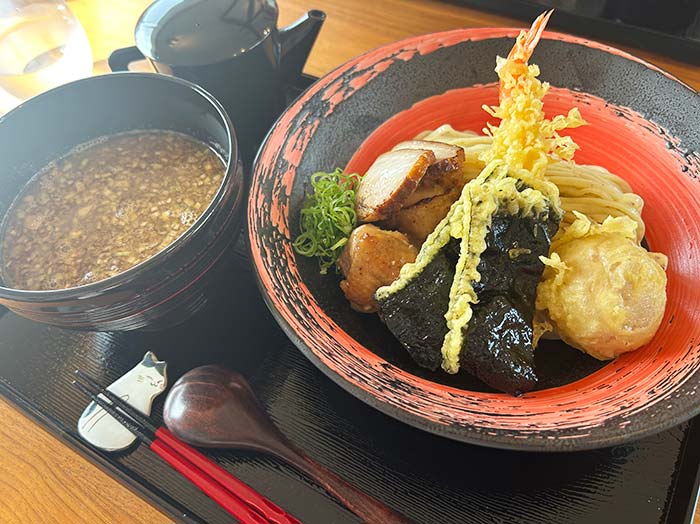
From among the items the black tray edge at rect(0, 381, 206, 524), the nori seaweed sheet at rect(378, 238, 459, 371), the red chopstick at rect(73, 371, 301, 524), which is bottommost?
the black tray edge at rect(0, 381, 206, 524)

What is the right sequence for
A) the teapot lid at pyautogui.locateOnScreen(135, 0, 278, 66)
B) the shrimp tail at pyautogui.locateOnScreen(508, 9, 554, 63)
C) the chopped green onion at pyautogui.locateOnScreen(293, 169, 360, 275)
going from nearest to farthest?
the shrimp tail at pyautogui.locateOnScreen(508, 9, 554, 63) < the chopped green onion at pyautogui.locateOnScreen(293, 169, 360, 275) < the teapot lid at pyautogui.locateOnScreen(135, 0, 278, 66)

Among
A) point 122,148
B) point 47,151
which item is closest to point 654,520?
point 122,148

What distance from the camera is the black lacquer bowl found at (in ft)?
3.66

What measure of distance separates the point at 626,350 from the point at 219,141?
109 centimetres

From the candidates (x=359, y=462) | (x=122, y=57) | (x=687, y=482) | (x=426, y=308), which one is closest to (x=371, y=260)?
(x=426, y=308)

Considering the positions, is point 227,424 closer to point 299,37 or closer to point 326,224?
point 326,224

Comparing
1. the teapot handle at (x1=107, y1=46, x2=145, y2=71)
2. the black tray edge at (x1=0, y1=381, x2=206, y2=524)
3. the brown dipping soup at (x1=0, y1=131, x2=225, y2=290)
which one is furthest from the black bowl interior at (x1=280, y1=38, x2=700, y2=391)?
the teapot handle at (x1=107, y1=46, x2=145, y2=71)

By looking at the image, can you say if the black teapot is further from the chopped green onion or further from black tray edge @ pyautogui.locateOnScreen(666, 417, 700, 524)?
black tray edge @ pyautogui.locateOnScreen(666, 417, 700, 524)

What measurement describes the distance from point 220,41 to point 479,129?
83cm

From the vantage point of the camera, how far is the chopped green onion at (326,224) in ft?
4.52

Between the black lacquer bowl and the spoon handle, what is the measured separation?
455mm

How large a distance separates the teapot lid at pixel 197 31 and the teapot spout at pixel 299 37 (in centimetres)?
14

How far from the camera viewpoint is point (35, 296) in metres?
1.08

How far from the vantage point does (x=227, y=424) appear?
3.82ft
